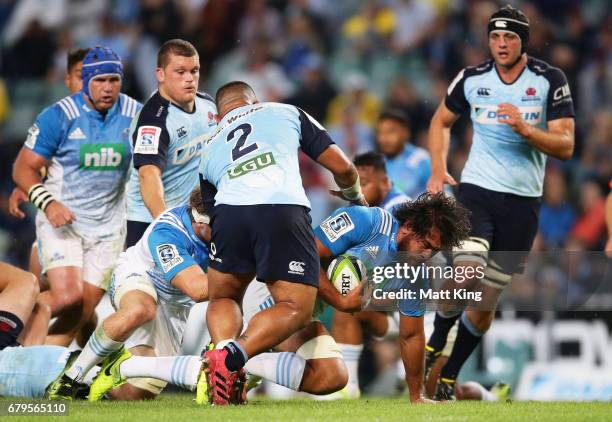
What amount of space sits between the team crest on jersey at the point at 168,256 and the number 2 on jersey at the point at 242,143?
33.0 inches

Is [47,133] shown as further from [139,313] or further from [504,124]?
[504,124]

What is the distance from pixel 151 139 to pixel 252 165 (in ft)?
6.53

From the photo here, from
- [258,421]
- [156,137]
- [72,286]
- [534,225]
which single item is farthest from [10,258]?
[258,421]

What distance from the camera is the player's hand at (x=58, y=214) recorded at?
28.0ft

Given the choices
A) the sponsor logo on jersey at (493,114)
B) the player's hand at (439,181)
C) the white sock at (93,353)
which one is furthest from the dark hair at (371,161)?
the white sock at (93,353)

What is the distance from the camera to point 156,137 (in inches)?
329

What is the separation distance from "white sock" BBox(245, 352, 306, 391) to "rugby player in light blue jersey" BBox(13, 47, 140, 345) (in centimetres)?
243

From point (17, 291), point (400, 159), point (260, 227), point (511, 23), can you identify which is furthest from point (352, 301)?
point (400, 159)

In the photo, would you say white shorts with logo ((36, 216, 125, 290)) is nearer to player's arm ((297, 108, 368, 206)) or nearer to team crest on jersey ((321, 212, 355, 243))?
team crest on jersey ((321, 212, 355, 243))

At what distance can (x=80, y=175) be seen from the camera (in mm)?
9008

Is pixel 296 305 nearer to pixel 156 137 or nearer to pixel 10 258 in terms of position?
pixel 156 137

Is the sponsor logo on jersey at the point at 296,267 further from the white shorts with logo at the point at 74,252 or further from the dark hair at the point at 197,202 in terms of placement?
the white shorts with logo at the point at 74,252

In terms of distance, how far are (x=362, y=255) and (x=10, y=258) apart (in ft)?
20.6

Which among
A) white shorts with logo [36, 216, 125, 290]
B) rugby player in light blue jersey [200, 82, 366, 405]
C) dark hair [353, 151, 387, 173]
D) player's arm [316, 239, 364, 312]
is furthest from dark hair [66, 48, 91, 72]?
player's arm [316, 239, 364, 312]
